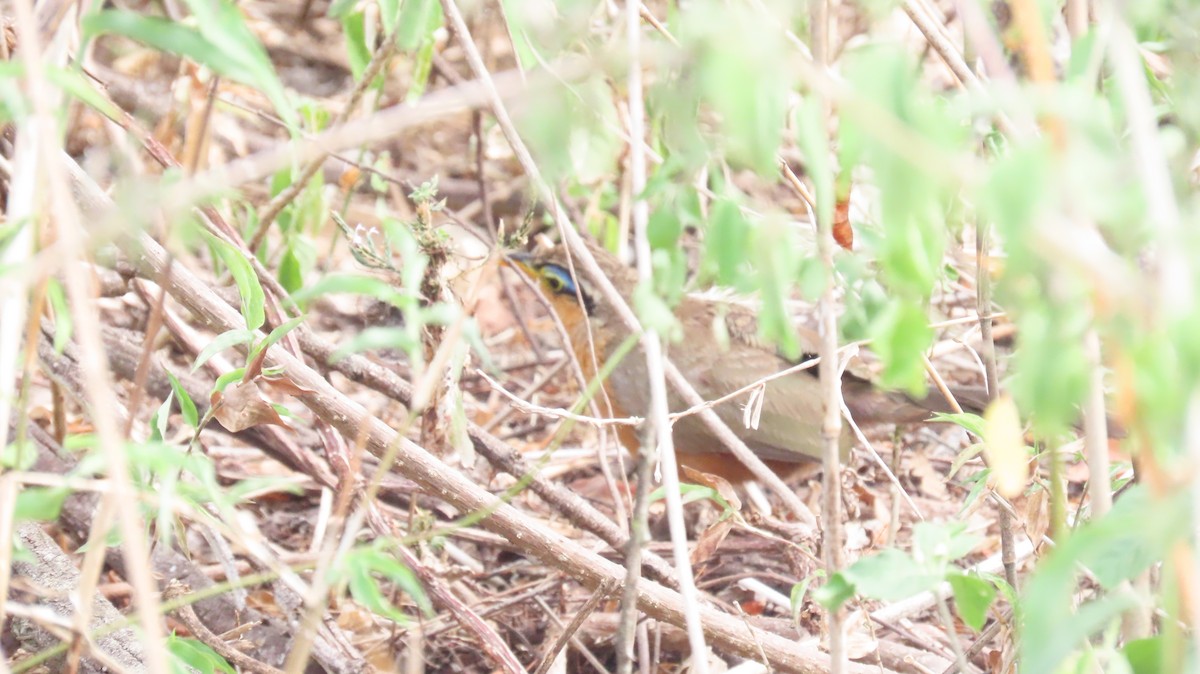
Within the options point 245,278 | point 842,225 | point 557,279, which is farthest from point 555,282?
point 245,278

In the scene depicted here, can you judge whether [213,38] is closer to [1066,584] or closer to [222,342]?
[222,342]

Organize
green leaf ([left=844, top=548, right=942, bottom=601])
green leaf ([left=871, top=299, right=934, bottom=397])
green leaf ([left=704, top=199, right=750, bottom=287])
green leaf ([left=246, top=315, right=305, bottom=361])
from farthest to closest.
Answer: green leaf ([left=246, top=315, right=305, bottom=361]) → green leaf ([left=844, top=548, right=942, bottom=601]) → green leaf ([left=704, top=199, right=750, bottom=287]) → green leaf ([left=871, top=299, right=934, bottom=397])

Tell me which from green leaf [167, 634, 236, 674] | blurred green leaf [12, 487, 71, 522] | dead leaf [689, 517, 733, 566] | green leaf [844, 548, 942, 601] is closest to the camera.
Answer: blurred green leaf [12, 487, 71, 522]

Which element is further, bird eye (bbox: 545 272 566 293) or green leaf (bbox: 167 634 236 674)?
bird eye (bbox: 545 272 566 293)

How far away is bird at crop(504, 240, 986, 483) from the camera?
4625 millimetres

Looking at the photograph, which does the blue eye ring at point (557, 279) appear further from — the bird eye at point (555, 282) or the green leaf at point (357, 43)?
the green leaf at point (357, 43)

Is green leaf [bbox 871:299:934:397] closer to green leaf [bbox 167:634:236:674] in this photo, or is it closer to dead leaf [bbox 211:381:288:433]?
green leaf [bbox 167:634:236:674]

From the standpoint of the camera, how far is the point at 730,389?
16.0ft

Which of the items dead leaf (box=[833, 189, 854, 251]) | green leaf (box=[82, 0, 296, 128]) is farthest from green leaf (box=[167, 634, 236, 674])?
dead leaf (box=[833, 189, 854, 251])

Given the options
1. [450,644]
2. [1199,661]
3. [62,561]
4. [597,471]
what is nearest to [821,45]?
[1199,661]

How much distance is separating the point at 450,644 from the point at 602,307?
8.01 feet

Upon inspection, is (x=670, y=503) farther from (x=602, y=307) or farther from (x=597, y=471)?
(x=602, y=307)

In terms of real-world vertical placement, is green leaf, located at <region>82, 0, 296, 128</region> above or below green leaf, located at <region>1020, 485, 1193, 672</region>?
above

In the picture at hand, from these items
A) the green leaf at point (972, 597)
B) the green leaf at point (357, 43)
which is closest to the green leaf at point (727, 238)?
the green leaf at point (972, 597)
